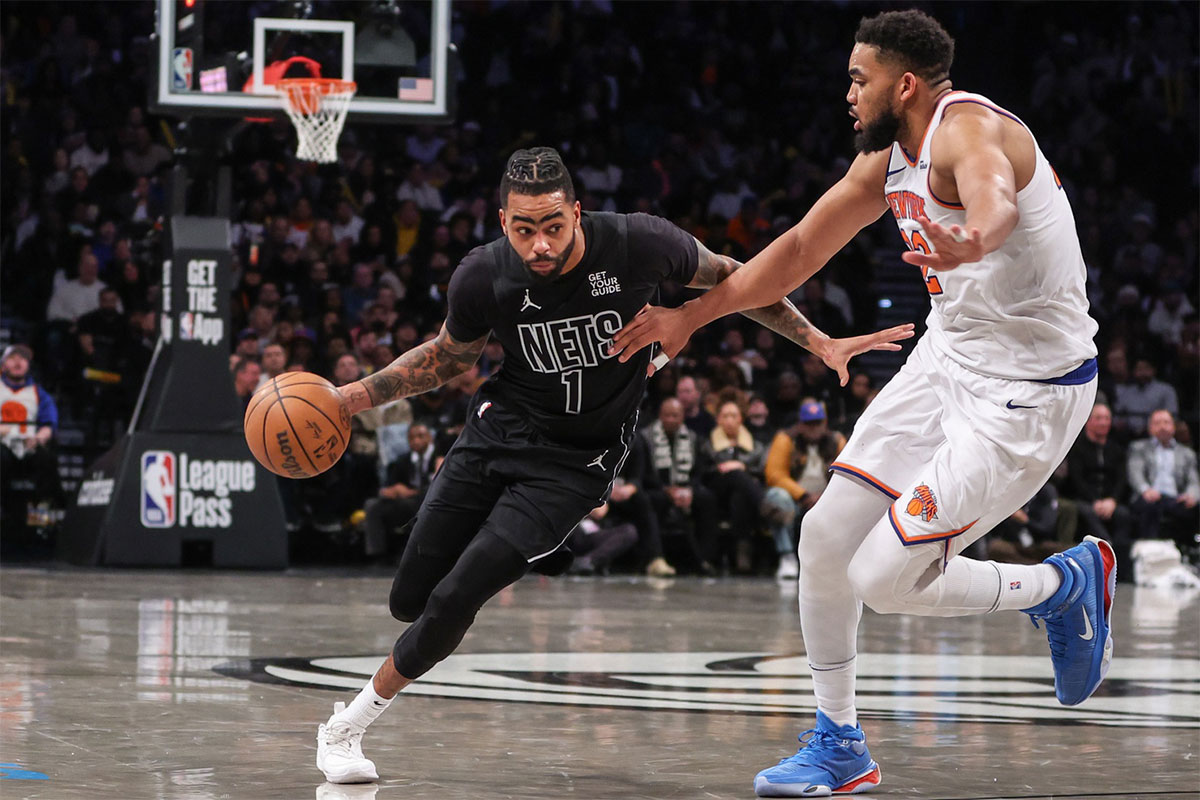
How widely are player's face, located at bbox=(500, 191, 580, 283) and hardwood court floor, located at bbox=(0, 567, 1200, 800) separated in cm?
161

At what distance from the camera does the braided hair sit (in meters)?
5.01

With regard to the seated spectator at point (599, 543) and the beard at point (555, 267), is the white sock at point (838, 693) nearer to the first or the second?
the beard at point (555, 267)

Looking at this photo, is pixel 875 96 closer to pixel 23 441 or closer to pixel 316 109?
pixel 316 109

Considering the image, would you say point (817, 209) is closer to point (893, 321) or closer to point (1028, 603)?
point (1028, 603)

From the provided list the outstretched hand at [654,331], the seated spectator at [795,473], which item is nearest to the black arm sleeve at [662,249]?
the outstretched hand at [654,331]

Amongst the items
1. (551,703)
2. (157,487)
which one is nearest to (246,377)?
(157,487)

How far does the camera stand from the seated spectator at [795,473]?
1483 cm

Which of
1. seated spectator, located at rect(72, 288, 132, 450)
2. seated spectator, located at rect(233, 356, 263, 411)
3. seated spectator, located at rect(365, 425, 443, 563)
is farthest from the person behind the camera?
seated spectator, located at rect(72, 288, 132, 450)

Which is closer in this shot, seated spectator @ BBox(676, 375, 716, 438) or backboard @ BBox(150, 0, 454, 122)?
backboard @ BBox(150, 0, 454, 122)

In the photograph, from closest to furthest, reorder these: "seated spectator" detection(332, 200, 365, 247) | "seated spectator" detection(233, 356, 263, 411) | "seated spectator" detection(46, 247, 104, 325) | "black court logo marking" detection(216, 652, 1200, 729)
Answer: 1. "black court logo marking" detection(216, 652, 1200, 729)
2. "seated spectator" detection(233, 356, 263, 411)
3. "seated spectator" detection(46, 247, 104, 325)
4. "seated spectator" detection(332, 200, 365, 247)

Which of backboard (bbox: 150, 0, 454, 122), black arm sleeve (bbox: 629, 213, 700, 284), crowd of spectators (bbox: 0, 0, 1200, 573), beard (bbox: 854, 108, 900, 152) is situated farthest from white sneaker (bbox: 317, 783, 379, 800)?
crowd of spectators (bbox: 0, 0, 1200, 573)

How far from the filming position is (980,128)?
4.57 meters

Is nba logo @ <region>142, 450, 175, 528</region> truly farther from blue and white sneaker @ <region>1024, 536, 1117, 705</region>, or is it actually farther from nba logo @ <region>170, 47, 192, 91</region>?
blue and white sneaker @ <region>1024, 536, 1117, 705</region>

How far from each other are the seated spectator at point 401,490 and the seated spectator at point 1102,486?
6.17 m
